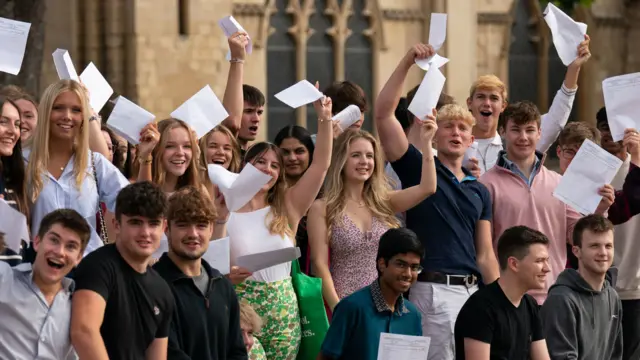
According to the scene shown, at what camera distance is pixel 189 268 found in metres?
8.13

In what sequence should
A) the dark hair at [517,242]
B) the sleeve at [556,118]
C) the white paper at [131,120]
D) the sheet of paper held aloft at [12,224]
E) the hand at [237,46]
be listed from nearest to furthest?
the sheet of paper held aloft at [12,224] → the dark hair at [517,242] → the white paper at [131,120] → the hand at [237,46] → the sleeve at [556,118]

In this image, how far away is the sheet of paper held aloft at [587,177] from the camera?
9.73 metres

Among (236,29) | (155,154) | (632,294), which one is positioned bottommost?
(632,294)

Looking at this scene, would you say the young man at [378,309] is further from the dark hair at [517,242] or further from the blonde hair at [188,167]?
the blonde hair at [188,167]

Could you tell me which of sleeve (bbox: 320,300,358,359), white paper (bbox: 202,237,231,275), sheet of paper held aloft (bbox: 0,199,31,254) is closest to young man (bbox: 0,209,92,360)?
sheet of paper held aloft (bbox: 0,199,31,254)

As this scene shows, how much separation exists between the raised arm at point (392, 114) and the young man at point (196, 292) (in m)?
1.59

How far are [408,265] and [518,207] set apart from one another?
1426 millimetres

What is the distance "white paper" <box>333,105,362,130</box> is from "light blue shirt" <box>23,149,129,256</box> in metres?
1.98

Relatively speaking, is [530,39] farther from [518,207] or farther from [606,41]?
[518,207]

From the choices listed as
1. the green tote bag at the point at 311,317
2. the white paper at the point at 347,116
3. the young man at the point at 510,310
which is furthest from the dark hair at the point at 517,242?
the white paper at the point at 347,116

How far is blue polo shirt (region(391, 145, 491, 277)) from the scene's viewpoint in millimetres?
9336

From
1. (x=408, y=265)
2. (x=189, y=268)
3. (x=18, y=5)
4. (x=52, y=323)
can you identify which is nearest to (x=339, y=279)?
(x=408, y=265)

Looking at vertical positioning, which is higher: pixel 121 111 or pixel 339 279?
pixel 121 111

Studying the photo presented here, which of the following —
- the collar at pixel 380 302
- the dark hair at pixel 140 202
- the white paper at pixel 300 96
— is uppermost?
the white paper at pixel 300 96
